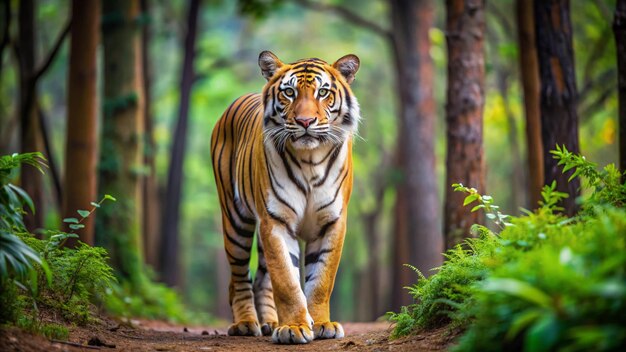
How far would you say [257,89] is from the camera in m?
29.6

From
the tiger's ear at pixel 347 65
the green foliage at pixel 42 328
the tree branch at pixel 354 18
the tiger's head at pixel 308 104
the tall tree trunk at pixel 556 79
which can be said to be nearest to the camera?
the green foliage at pixel 42 328

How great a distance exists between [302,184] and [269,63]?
122 centimetres

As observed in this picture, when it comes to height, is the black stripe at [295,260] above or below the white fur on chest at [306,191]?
below

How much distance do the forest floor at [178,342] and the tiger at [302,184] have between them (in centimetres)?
23

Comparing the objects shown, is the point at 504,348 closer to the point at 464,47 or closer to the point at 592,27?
the point at 464,47

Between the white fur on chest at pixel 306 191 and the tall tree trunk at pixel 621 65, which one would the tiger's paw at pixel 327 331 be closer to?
the white fur on chest at pixel 306 191

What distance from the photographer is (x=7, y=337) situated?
4.40 m

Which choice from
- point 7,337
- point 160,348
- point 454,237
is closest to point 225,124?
point 454,237

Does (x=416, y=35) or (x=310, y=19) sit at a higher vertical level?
(x=310, y=19)

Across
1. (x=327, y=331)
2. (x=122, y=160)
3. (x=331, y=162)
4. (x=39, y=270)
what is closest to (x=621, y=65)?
(x=331, y=162)

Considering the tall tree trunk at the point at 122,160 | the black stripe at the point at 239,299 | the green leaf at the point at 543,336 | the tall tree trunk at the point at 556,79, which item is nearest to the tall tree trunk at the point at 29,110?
the tall tree trunk at the point at 122,160

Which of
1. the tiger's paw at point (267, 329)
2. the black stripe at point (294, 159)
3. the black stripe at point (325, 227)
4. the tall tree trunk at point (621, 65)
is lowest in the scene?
the tiger's paw at point (267, 329)

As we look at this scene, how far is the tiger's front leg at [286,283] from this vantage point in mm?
5898

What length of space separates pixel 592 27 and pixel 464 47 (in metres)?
10.4
